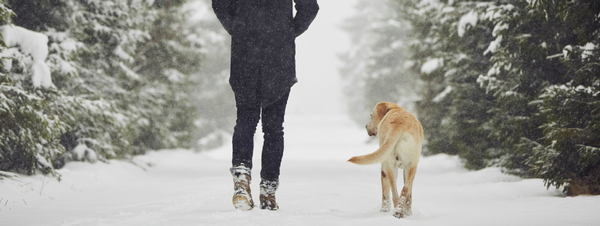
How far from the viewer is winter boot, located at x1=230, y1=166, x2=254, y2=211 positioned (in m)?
3.89

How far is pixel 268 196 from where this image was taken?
4.14 m

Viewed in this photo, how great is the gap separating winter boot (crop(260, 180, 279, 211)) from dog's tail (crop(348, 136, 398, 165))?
87 centimetres

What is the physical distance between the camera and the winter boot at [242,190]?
12.8ft

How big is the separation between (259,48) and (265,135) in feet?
2.49

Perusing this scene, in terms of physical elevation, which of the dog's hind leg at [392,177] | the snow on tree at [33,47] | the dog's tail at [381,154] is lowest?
the dog's hind leg at [392,177]

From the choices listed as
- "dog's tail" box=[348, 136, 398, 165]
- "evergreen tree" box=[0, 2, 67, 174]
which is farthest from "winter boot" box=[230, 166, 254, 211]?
"evergreen tree" box=[0, 2, 67, 174]

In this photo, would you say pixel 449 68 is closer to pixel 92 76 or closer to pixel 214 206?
pixel 92 76

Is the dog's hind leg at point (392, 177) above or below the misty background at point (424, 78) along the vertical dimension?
below

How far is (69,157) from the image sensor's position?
31.5ft

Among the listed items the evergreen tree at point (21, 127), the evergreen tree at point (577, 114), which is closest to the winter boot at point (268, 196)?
the evergreen tree at point (21, 127)

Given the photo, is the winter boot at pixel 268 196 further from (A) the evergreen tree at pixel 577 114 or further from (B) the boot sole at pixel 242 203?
(A) the evergreen tree at pixel 577 114

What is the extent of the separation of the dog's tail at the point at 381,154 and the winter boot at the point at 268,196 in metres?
0.87

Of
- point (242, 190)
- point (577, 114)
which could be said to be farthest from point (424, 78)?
point (242, 190)

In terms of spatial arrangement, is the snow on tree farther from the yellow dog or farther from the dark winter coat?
the yellow dog
